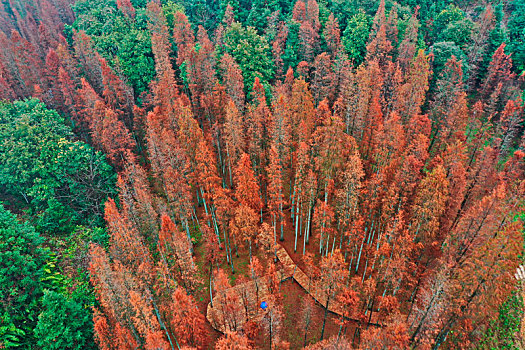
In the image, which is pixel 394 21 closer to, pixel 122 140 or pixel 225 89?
pixel 225 89

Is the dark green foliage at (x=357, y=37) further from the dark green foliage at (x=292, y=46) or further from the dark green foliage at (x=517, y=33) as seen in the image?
the dark green foliage at (x=517, y=33)

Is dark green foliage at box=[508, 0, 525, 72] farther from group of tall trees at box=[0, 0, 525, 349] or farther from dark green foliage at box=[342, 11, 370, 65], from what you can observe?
dark green foliage at box=[342, 11, 370, 65]

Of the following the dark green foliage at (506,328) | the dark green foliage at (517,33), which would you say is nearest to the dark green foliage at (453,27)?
the dark green foliage at (517,33)

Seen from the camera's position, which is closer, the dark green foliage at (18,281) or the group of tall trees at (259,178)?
the group of tall trees at (259,178)

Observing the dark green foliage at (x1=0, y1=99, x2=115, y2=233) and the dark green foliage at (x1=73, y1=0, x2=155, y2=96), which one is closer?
the dark green foliage at (x1=0, y1=99, x2=115, y2=233)

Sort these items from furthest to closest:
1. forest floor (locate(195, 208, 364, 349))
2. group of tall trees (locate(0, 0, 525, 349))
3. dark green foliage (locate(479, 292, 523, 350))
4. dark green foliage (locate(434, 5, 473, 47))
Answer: dark green foliage (locate(434, 5, 473, 47))
forest floor (locate(195, 208, 364, 349))
dark green foliage (locate(479, 292, 523, 350))
group of tall trees (locate(0, 0, 525, 349))

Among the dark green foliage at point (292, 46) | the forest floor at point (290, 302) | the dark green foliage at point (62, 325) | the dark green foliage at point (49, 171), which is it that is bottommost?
the forest floor at point (290, 302)

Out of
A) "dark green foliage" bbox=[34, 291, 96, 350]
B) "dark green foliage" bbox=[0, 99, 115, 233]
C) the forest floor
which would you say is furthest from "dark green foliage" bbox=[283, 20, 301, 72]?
"dark green foliage" bbox=[34, 291, 96, 350]
